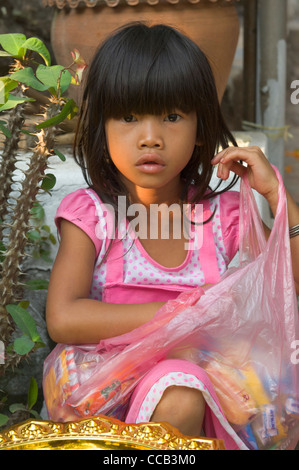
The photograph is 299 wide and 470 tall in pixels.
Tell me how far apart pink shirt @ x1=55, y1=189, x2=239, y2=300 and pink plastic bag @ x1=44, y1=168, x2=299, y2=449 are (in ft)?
0.55

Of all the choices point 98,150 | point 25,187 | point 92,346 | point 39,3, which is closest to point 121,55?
point 98,150

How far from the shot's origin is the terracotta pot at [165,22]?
8.07 ft

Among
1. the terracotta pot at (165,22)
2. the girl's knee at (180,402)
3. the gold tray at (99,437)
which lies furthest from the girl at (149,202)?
the terracotta pot at (165,22)

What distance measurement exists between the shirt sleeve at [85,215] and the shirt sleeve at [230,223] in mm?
312

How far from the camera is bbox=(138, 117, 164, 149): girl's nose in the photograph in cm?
144

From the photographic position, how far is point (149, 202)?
5.46 ft

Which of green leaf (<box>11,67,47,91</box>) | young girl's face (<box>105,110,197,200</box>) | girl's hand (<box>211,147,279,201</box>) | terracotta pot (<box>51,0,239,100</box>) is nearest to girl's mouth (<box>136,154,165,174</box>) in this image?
young girl's face (<box>105,110,197,200</box>)

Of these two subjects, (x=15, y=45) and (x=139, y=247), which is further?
(x=139, y=247)

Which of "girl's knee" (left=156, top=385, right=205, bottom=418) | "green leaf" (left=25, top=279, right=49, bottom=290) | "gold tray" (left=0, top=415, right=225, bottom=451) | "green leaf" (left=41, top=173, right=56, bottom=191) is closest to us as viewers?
"gold tray" (left=0, top=415, right=225, bottom=451)

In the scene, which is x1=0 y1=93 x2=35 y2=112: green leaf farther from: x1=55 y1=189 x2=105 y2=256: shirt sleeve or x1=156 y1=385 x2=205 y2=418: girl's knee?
x1=156 y1=385 x2=205 y2=418: girl's knee

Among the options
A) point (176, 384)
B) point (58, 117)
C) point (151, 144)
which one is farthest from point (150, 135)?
point (176, 384)

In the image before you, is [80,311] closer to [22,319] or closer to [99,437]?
[22,319]
